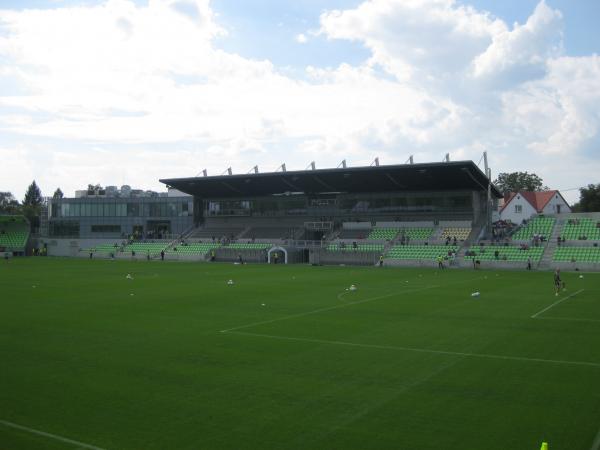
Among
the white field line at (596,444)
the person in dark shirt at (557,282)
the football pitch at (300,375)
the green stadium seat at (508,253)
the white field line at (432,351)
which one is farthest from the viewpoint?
the green stadium seat at (508,253)

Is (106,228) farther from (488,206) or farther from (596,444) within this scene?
(596,444)

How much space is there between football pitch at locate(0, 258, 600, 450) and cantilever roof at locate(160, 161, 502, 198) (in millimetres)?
41781

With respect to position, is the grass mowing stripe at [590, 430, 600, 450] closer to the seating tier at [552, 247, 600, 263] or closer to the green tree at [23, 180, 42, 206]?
the seating tier at [552, 247, 600, 263]

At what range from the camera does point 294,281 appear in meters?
42.3

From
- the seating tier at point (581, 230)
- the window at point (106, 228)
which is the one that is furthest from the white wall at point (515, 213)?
the window at point (106, 228)

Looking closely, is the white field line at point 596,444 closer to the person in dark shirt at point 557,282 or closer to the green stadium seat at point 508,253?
the person in dark shirt at point 557,282

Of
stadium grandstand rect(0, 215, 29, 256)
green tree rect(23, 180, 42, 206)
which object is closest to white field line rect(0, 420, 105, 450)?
stadium grandstand rect(0, 215, 29, 256)

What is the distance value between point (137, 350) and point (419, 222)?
62.9 meters

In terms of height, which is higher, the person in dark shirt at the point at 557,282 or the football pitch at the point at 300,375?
the person in dark shirt at the point at 557,282

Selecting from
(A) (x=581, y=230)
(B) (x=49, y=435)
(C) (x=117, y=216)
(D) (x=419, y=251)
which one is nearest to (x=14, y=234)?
(C) (x=117, y=216)

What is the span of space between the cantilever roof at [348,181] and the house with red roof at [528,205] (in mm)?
25576

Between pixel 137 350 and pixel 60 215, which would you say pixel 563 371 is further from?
pixel 60 215

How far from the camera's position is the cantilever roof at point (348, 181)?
225ft

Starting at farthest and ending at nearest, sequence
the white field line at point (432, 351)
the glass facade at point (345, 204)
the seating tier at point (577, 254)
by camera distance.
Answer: the glass facade at point (345, 204) → the seating tier at point (577, 254) → the white field line at point (432, 351)
